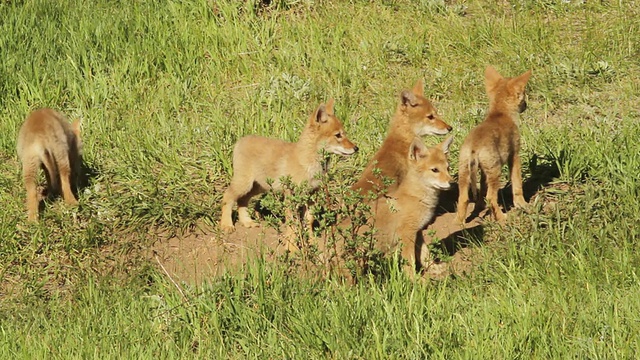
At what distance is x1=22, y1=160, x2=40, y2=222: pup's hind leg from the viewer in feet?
28.7

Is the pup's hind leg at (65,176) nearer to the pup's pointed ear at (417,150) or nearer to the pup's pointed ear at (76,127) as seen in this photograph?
the pup's pointed ear at (76,127)

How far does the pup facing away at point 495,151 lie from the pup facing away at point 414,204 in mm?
298

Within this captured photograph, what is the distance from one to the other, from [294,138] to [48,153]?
2308mm

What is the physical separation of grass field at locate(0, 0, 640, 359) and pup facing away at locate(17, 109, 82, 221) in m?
0.18

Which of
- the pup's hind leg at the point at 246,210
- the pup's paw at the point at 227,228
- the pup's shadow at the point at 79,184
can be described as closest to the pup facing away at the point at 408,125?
the pup's hind leg at the point at 246,210

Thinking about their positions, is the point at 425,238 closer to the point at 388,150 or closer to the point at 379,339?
the point at 388,150

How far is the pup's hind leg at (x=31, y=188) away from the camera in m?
8.74

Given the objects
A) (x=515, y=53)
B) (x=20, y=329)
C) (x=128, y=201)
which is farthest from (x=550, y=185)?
(x=20, y=329)

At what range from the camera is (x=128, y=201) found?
29.7 feet

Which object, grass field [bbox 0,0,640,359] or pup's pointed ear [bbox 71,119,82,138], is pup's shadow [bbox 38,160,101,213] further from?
pup's pointed ear [bbox 71,119,82,138]

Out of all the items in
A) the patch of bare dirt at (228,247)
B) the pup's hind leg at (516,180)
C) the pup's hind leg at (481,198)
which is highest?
the pup's hind leg at (516,180)

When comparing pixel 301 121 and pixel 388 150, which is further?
pixel 301 121

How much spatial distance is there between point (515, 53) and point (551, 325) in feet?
16.6

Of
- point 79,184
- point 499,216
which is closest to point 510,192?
point 499,216
